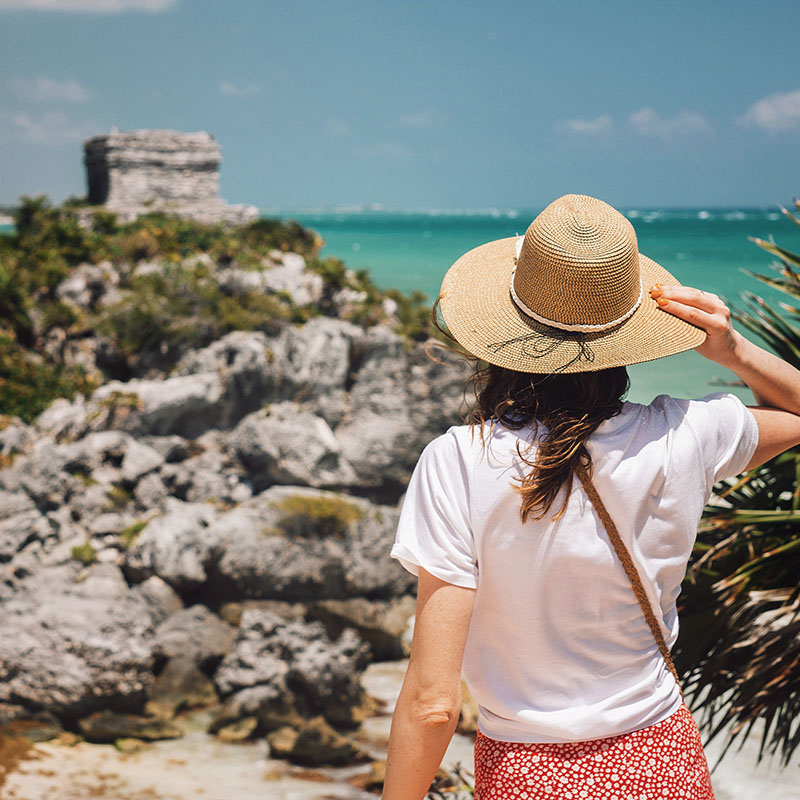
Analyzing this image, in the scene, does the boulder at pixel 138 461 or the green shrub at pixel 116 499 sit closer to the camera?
the green shrub at pixel 116 499

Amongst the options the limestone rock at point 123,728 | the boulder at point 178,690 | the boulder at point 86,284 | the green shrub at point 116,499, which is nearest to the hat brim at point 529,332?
the limestone rock at point 123,728

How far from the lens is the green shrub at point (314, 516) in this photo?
30.8ft

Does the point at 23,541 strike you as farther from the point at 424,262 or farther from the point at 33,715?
the point at 424,262

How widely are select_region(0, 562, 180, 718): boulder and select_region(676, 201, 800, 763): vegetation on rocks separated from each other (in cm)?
598

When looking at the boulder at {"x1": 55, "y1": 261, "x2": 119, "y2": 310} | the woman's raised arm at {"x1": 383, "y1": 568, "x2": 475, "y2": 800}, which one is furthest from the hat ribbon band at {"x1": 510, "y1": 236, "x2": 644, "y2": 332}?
the boulder at {"x1": 55, "y1": 261, "x2": 119, "y2": 310}

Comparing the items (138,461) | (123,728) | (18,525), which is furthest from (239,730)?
(138,461)

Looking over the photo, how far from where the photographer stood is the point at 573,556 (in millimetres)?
1213

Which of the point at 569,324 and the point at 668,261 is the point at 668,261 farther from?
the point at 569,324

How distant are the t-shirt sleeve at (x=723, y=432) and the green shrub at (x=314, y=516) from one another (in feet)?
27.3

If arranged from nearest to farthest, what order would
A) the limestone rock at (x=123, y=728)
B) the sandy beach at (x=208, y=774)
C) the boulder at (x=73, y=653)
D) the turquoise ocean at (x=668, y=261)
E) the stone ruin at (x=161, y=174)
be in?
the sandy beach at (x=208, y=774), the limestone rock at (x=123, y=728), the boulder at (x=73, y=653), the turquoise ocean at (x=668, y=261), the stone ruin at (x=161, y=174)

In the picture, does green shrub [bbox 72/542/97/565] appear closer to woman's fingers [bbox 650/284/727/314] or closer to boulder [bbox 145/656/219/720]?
boulder [bbox 145/656/219/720]

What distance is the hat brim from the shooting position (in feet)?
4.10

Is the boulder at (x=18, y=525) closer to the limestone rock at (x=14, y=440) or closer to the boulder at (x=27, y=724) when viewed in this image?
the limestone rock at (x=14, y=440)

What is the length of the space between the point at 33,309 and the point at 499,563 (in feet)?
45.8
